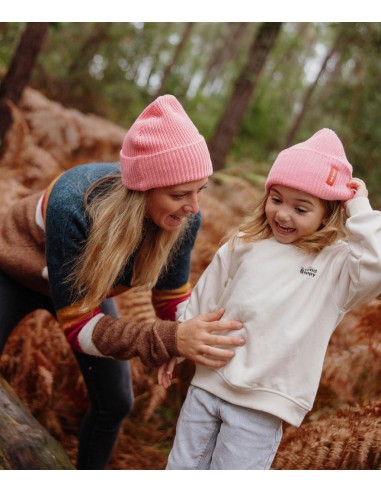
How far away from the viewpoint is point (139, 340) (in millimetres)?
2203

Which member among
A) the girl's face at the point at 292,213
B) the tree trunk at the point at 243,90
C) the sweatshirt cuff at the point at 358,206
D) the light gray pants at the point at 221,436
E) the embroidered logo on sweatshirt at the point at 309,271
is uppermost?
the tree trunk at the point at 243,90

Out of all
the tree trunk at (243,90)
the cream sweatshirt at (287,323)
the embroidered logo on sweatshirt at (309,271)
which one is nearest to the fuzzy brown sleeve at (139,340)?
the cream sweatshirt at (287,323)

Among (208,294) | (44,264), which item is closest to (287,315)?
(208,294)

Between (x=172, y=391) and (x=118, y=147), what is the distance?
14.5 feet

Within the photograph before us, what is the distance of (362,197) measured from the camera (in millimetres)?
1977

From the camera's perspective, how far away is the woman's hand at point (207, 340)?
79.9 inches

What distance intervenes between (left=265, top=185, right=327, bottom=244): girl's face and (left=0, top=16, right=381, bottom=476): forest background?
1091 millimetres

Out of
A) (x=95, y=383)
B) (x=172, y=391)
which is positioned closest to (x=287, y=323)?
(x=95, y=383)

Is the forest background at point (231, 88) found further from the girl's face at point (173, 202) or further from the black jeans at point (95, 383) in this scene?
the girl's face at point (173, 202)

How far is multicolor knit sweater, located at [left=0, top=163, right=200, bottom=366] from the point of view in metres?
2.21

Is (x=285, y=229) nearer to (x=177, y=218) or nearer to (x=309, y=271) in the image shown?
(x=309, y=271)

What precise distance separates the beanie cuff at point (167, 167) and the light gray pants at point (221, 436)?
90 cm

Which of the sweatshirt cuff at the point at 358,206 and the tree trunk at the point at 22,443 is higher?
the sweatshirt cuff at the point at 358,206
